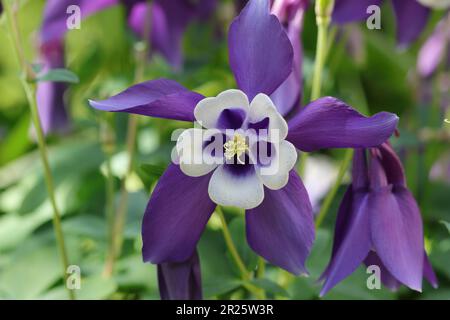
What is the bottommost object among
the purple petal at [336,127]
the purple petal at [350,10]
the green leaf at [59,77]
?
the purple petal at [336,127]

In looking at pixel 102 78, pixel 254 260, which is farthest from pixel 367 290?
pixel 102 78

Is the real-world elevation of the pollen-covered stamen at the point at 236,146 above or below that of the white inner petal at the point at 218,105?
below

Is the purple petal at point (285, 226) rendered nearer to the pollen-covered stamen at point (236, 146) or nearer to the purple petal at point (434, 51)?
the pollen-covered stamen at point (236, 146)

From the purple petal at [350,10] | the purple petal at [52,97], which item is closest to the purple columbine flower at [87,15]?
the purple petal at [52,97]

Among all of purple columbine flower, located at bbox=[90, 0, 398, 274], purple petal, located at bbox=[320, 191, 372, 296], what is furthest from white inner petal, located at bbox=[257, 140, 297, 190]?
purple petal, located at bbox=[320, 191, 372, 296]

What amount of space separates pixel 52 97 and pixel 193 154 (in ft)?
1.97

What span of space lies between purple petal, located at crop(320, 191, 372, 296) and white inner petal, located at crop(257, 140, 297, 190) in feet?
0.36

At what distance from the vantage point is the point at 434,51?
1.27 meters

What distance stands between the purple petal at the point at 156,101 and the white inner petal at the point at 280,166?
0.28ft

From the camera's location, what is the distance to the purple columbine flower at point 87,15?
115 centimetres

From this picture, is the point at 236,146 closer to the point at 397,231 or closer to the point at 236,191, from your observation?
the point at 236,191

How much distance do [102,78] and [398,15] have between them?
0.71 meters

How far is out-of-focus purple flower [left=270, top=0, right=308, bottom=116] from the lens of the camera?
0.81m

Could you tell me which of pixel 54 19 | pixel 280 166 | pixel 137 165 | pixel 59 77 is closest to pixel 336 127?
pixel 280 166
